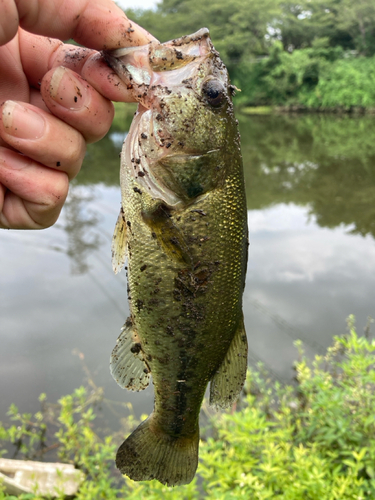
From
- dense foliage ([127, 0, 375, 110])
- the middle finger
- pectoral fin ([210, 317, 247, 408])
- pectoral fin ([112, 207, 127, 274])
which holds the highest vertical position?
the middle finger

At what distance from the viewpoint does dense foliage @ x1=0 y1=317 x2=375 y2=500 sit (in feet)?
8.02

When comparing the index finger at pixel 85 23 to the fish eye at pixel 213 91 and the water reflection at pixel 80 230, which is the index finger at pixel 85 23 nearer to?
the fish eye at pixel 213 91

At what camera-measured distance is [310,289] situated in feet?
21.5

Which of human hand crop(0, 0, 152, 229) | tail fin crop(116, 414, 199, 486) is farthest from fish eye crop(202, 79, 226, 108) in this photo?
tail fin crop(116, 414, 199, 486)

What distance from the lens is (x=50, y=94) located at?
1621mm

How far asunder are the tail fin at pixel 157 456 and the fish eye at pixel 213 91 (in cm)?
152

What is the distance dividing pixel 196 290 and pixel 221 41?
150 feet

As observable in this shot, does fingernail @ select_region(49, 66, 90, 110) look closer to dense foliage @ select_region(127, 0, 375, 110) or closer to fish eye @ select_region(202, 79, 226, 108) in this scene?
fish eye @ select_region(202, 79, 226, 108)

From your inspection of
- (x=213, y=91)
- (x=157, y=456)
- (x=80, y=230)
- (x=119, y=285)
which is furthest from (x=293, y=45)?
(x=157, y=456)

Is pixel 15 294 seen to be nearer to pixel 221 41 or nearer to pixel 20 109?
pixel 20 109

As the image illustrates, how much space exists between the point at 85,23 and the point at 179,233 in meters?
0.94

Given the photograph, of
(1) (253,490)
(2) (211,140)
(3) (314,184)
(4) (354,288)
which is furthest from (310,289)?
(3) (314,184)

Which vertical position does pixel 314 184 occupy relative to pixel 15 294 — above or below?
below

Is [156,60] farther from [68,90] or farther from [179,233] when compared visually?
[179,233]
